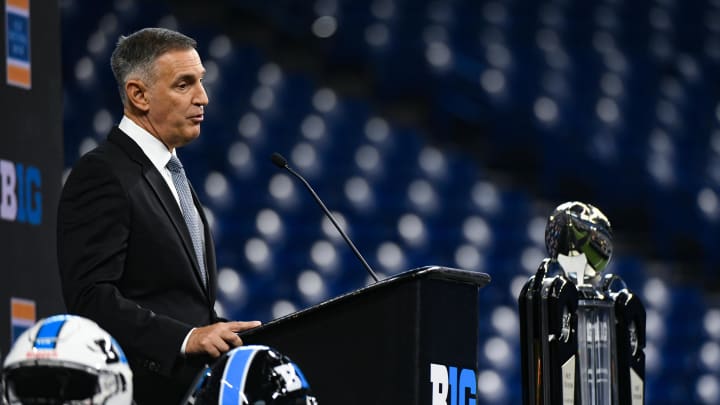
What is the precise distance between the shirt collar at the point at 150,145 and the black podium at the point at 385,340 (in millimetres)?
A: 335

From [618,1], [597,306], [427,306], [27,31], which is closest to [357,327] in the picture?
[427,306]

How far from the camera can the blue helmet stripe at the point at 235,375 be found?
66.4 inches

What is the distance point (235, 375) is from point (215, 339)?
22 cm

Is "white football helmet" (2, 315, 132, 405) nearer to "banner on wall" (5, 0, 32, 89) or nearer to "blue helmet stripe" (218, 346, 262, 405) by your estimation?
"blue helmet stripe" (218, 346, 262, 405)

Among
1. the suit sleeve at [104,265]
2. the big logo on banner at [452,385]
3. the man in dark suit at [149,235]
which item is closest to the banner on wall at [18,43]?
the man in dark suit at [149,235]

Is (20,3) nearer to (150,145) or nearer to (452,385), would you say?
(150,145)

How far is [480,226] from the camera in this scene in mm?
5191

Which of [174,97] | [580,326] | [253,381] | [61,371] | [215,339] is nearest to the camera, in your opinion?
[61,371]

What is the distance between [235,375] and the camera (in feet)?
5.60

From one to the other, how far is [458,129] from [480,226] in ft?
1.82


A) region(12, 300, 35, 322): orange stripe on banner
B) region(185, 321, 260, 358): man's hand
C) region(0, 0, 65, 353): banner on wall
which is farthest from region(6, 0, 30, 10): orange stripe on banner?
region(185, 321, 260, 358): man's hand

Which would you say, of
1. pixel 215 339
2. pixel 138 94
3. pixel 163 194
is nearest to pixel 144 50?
pixel 138 94

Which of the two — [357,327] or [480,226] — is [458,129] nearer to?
[480,226]

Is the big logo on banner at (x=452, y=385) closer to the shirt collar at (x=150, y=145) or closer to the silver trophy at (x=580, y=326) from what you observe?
the silver trophy at (x=580, y=326)
